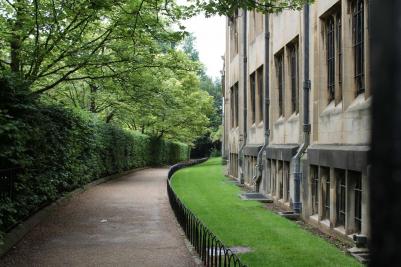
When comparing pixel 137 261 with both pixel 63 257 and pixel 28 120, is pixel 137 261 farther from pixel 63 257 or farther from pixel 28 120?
pixel 28 120

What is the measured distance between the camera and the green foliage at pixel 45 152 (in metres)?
9.17

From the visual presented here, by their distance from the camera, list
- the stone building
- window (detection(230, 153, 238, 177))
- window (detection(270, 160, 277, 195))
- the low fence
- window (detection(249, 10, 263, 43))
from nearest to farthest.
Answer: the low fence, the stone building, window (detection(270, 160, 277, 195)), window (detection(249, 10, 263, 43)), window (detection(230, 153, 238, 177))

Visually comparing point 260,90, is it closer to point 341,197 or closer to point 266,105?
point 266,105

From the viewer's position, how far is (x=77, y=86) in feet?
96.0

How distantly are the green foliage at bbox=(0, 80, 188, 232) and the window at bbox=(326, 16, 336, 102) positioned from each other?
723 cm

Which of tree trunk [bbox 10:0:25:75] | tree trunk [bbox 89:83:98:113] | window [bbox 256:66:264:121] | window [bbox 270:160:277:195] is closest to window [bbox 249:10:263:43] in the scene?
window [bbox 256:66:264:121]

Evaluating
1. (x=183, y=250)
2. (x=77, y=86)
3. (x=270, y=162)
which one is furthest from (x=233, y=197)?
(x=77, y=86)

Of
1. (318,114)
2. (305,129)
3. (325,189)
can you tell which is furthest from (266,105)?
(325,189)

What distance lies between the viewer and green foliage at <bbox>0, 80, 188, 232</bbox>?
9.17 meters

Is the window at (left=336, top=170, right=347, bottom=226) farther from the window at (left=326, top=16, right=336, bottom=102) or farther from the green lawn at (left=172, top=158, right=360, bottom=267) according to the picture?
the window at (left=326, top=16, right=336, bottom=102)

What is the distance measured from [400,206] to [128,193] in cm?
2047

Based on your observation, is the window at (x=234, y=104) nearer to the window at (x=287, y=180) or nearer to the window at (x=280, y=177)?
the window at (x=280, y=177)

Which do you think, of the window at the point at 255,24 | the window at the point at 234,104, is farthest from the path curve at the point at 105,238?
the window at the point at 234,104

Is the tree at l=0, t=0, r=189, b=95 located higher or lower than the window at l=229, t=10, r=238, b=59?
lower
